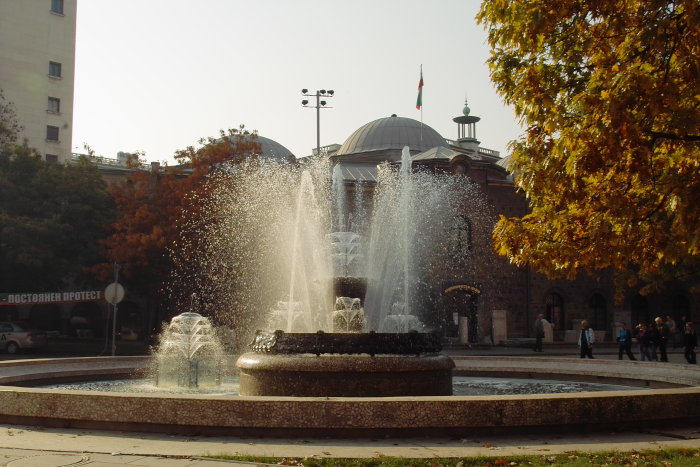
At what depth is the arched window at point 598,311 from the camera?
4859 centimetres

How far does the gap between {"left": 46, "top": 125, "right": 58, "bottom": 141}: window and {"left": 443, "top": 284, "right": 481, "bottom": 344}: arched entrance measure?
29391mm

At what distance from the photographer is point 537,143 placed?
870cm

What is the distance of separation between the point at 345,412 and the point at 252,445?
3.28 ft

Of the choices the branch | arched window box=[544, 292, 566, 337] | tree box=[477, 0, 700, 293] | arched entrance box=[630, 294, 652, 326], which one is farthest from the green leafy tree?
arched entrance box=[630, 294, 652, 326]

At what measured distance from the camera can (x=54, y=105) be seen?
182 feet

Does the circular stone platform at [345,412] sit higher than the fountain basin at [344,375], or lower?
lower

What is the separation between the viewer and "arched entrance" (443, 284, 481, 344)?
43828 millimetres

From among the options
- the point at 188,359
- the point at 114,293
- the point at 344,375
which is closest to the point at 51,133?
the point at 114,293

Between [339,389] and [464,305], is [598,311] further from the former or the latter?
[339,389]

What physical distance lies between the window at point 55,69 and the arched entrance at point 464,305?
31.1 meters

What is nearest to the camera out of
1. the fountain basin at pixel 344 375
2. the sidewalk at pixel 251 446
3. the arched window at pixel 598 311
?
the sidewalk at pixel 251 446

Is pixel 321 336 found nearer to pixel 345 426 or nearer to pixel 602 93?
pixel 345 426

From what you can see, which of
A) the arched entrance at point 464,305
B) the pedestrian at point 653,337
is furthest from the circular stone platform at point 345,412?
the arched entrance at point 464,305

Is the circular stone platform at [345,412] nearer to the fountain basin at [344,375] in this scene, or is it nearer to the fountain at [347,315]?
the fountain basin at [344,375]
